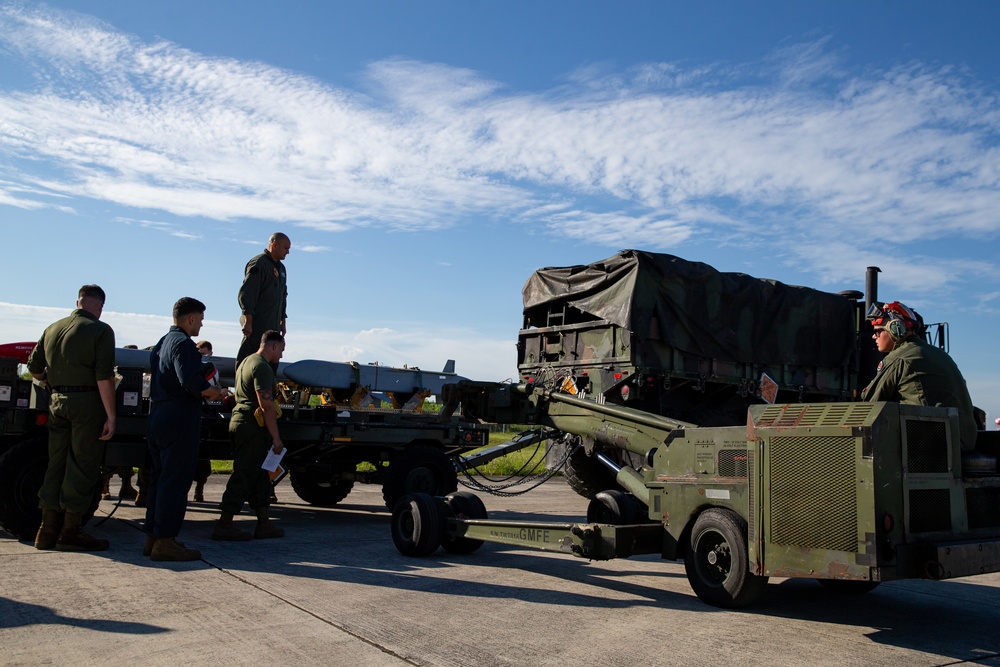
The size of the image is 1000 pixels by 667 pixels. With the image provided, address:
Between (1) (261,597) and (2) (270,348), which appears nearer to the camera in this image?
(1) (261,597)

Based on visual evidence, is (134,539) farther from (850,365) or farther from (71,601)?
(850,365)

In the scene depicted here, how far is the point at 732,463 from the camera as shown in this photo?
17.3 feet


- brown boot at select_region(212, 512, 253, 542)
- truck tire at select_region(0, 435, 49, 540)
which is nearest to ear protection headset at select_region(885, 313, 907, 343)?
brown boot at select_region(212, 512, 253, 542)

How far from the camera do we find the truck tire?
272 inches

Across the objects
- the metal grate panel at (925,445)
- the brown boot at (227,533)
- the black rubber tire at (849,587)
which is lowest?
the black rubber tire at (849,587)

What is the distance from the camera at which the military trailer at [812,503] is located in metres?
4.45

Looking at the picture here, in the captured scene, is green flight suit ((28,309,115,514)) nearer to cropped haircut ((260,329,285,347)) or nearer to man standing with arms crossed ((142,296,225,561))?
man standing with arms crossed ((142,296,225,561))

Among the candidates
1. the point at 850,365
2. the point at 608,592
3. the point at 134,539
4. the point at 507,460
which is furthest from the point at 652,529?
the point at 507,460

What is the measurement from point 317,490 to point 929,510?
7613mm

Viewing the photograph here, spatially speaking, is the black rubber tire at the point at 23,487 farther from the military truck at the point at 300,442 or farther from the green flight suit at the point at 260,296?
the green flight suit at the point at 260,296

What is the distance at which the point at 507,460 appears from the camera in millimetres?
18266

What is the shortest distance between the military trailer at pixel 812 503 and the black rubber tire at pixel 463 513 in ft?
2.64

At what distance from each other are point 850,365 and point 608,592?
9.12m

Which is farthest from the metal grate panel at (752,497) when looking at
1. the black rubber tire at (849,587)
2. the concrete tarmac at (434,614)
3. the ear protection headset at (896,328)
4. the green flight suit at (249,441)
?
the green flight suit at (249,441)
